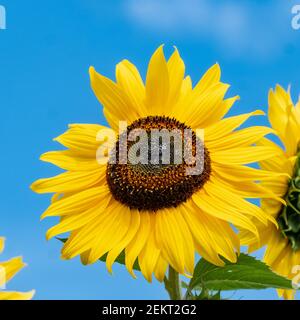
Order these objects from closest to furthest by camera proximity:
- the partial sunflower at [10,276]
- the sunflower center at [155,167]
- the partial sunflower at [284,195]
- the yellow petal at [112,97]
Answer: the partial sunflower at [10,276] → the sunflower center at [155,167] → the yellow petal at [112,97] → the partial sunflower at [284,195]

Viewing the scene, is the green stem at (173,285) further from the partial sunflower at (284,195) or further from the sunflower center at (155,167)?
the partial sunflower at (284,195)

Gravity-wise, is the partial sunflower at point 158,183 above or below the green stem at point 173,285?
above

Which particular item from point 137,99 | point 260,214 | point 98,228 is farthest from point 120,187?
point 260,214

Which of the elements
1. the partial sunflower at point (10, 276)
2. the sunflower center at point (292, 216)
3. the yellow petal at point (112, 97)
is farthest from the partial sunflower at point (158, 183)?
the sunflower center at point (292, 216)

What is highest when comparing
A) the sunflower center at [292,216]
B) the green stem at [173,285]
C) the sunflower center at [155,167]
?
the sunflower center at [155,167]

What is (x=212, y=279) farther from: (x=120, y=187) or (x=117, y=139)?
(x=117, y=139)

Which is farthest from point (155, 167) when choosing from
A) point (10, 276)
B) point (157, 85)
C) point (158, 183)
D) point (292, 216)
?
point (292, 216)
